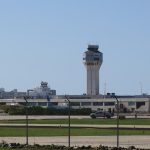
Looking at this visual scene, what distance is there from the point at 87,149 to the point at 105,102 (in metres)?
160

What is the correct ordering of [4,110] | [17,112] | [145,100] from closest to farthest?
1. [17,112]
2. [4,110]
3. [145,100]

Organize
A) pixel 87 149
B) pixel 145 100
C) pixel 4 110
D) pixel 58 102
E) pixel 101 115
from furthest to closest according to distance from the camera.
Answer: pixel 58 102 < pixel 145 100 < pixel 4 110 < pixel 101 115 < pixel 87 149

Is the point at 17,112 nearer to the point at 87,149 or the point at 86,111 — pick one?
the point at 86,111

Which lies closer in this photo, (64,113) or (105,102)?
(64,113)

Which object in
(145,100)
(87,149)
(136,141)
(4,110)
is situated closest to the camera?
(87,149)

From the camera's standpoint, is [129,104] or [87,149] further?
[129,104]

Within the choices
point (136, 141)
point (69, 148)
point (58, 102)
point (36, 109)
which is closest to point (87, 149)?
point (69, 148)

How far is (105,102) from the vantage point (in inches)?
7589

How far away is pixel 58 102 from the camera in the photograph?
199250mm

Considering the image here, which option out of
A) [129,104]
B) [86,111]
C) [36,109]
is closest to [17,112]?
[36,109]

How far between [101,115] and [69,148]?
72.7m

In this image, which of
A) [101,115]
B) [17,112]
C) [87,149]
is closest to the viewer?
[87,149]

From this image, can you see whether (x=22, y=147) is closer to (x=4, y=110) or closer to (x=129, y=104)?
(x=4, y=110)

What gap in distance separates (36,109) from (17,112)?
4073mm
